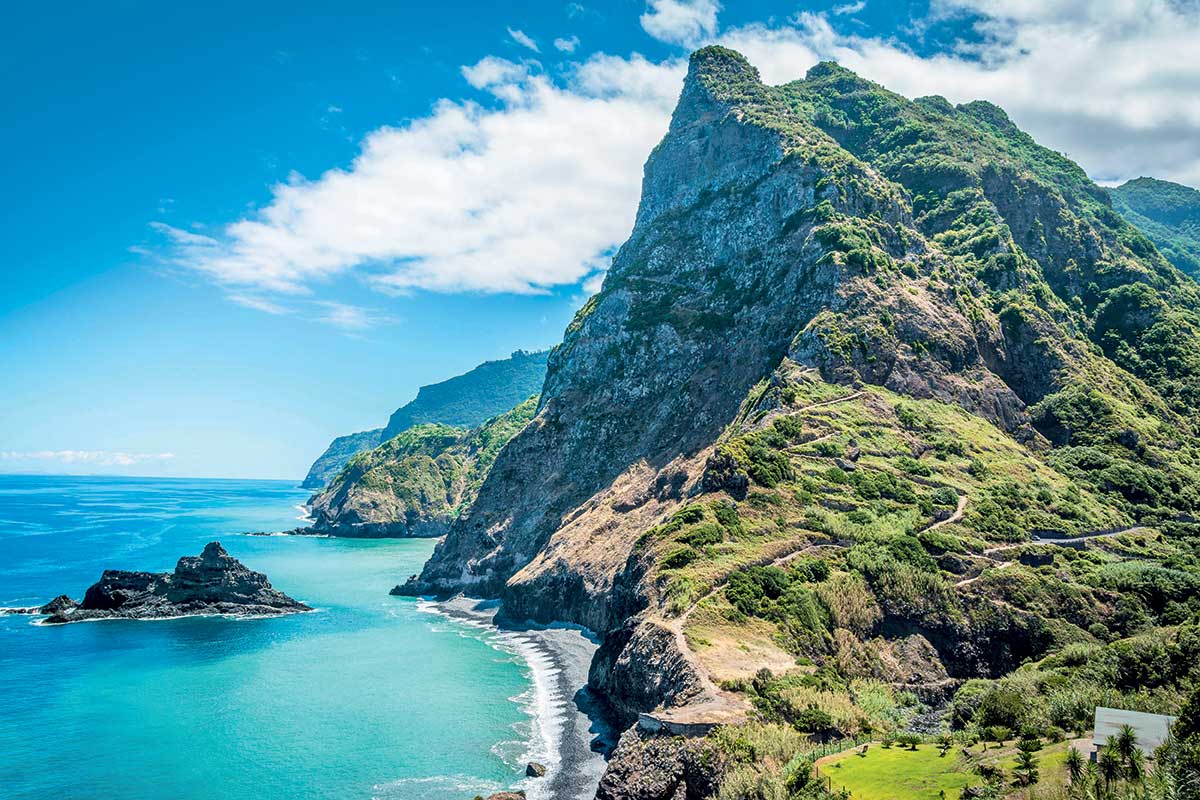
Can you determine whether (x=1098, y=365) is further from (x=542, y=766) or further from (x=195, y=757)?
(x=195, y=757)

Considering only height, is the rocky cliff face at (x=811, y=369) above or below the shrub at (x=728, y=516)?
above

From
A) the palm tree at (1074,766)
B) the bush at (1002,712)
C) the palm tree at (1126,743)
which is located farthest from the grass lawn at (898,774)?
the palm tree at (1126,743)

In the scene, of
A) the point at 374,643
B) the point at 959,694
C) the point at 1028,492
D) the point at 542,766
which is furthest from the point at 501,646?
the point at 1028,492

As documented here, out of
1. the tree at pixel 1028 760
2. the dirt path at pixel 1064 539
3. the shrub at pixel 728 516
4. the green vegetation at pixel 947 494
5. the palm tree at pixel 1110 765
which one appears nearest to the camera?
the palm tree at pixel 1110 765

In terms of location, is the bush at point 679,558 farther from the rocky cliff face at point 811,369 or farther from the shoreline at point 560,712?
the shoreline at point 560,712

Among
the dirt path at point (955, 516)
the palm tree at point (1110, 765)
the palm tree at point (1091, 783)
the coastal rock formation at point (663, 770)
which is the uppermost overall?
the dirt path at point (955, 516)

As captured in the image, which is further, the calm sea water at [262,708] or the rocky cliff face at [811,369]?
the rocky cliff face at [811,369]

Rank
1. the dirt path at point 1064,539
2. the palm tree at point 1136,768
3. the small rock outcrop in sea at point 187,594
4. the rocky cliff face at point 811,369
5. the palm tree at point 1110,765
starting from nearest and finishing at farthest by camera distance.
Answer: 1. the palm tree at point 1136,768
2. the palm tree at point 1110,765
3. the dirt path at point 1064,539
4. the rocky cliff face at point 811,369
5. the small rock outcrop in sea at point 187,594
